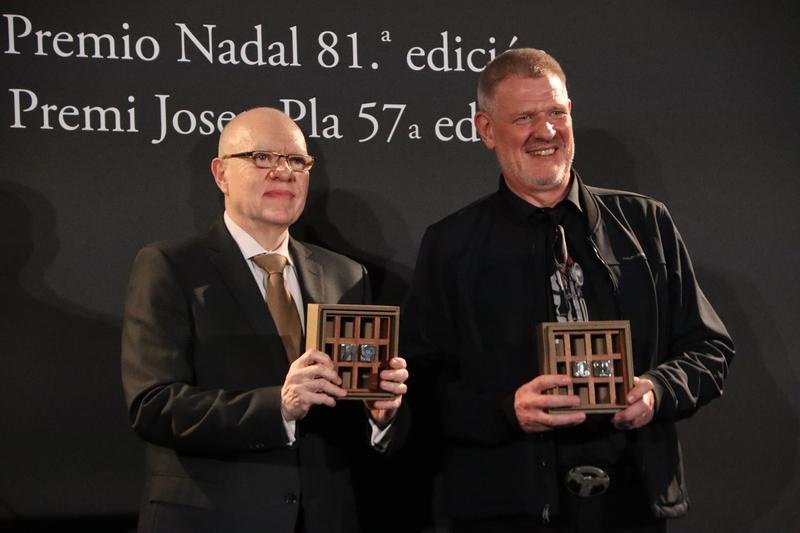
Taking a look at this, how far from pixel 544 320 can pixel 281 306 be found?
2.45ft

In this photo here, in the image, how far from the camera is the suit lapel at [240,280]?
9.62 ft

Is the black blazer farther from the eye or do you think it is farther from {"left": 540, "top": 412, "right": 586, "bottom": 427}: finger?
{"left": 540, "top": 412, "right": 586, "bottom": 427}: finger

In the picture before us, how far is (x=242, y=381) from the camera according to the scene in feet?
9.51

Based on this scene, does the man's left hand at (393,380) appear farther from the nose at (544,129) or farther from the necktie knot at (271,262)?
the nose at (544,129)

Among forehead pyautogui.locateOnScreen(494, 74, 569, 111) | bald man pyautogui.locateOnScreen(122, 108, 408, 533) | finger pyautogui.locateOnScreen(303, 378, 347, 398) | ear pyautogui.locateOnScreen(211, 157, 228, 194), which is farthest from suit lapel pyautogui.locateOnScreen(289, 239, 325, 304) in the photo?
forehead pyautogui.locateOnScreen(494, 74, 569, 111)

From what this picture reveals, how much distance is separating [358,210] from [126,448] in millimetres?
1122

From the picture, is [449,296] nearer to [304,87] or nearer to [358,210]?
[358,210]

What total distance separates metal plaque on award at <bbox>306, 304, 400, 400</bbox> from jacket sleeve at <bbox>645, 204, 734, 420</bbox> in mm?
699

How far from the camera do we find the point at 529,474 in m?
2.76

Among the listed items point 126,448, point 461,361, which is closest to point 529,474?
point 461,361

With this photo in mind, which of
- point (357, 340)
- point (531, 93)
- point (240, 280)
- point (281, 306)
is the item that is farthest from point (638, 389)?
point (240, 280)

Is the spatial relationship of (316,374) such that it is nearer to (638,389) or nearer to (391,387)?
(391,387)

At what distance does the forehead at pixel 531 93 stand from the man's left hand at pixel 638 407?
83 cm

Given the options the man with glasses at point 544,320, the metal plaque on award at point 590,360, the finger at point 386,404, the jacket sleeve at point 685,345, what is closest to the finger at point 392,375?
the finger at point 386,404
